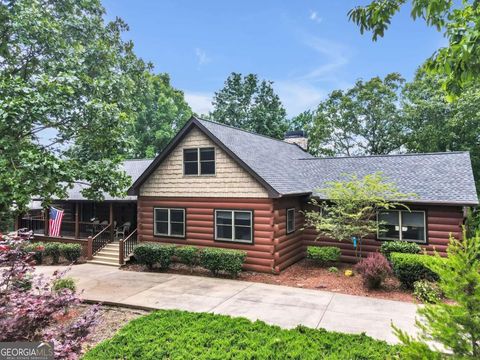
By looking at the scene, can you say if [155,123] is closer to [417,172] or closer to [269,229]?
[269,229]

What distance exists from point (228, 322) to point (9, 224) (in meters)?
25.2

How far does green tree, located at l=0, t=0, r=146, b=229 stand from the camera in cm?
894

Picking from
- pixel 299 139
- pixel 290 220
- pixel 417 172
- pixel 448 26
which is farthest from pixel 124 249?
pixel 299 139

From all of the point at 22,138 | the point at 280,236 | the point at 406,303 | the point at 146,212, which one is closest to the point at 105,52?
the point at 22,138

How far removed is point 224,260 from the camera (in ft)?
37.5

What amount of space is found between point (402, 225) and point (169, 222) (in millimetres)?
9975

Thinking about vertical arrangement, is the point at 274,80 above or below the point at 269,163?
above

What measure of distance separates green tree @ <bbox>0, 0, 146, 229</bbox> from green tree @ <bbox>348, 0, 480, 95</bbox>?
350 inches

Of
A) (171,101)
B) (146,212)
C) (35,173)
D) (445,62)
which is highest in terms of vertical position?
(171,101)

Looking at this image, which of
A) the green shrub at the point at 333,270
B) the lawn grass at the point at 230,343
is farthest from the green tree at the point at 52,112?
the green shrub at the point at 333,270

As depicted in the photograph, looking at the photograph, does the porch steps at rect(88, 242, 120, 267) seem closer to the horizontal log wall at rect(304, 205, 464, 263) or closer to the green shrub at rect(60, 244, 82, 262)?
the green shrub at rect(60, 244, 82, 262)

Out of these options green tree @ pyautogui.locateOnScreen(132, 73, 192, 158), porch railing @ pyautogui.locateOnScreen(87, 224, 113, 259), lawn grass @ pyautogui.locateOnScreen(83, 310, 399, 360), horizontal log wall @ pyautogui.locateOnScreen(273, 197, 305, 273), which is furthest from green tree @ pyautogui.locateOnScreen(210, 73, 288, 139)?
lawn grass @ pyautogui.locateOnScreen(83, 310, 399, 360)

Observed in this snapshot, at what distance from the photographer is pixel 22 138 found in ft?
35.6

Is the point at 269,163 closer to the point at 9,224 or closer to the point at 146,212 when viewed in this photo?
the point at 146,212
